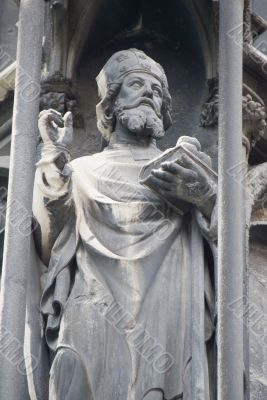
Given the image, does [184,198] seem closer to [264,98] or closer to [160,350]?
[160,350]

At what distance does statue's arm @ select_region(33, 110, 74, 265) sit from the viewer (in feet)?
45.4

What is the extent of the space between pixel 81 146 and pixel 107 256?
5.95ft

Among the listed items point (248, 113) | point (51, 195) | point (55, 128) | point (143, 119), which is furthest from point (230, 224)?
point (248, 113)

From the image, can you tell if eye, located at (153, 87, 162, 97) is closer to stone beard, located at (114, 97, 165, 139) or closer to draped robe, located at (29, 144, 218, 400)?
stone beard, located at (114, 97, 165, 139)

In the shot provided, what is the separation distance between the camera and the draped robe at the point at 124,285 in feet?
44.1

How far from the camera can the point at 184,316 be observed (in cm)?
1364

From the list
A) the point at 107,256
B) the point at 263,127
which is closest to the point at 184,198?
the point at 107,256

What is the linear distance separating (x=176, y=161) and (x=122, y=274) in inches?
25.4

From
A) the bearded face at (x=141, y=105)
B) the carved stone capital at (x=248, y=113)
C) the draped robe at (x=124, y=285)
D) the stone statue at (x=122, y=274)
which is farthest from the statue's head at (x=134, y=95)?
the carved stone capital at (x=248, y=113)

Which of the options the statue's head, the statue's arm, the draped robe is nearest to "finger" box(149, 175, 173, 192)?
the draped robe

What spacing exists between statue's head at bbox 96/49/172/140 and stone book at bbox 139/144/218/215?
425 millimetres

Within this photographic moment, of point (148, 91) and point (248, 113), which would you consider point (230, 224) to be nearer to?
point (148, 91)

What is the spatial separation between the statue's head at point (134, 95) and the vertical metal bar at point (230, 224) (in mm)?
632

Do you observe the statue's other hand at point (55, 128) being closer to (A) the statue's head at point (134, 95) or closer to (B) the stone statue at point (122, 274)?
(B) the stone statue at point (122, 274)
